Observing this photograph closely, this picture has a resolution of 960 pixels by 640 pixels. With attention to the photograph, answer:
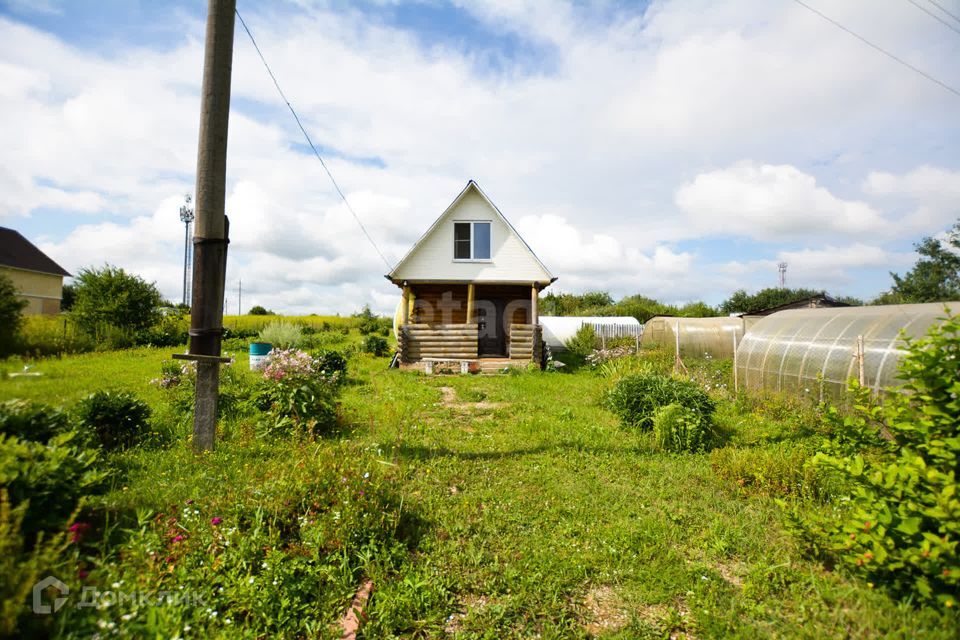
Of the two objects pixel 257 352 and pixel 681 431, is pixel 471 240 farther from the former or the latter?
pixel 681 431

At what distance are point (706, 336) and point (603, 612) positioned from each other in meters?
20.0

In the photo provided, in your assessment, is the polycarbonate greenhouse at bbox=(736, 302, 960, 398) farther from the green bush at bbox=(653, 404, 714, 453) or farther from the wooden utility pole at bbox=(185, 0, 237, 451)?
the wooden utility pole at bbox=(185, 0, 237, 451)

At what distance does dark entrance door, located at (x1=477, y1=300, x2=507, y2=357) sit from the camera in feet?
62.0

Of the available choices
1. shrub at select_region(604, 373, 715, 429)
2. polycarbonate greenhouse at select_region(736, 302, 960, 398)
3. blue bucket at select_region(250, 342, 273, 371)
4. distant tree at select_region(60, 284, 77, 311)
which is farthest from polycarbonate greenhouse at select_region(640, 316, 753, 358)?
distant tree at select_region(60, 284, 77, 311)

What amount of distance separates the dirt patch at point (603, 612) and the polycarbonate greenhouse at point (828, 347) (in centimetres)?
625

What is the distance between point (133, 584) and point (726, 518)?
482 centimetres

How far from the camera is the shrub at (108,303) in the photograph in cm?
420

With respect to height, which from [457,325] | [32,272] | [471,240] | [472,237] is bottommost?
[457,325]

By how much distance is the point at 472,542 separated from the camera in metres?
3.69

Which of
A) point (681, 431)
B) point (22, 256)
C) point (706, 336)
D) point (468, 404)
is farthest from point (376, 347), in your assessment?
point (22, 256)

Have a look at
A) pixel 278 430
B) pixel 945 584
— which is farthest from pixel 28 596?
pixel 945 584

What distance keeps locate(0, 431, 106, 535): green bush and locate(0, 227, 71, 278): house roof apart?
1.06 metres

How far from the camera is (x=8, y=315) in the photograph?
8.63ft

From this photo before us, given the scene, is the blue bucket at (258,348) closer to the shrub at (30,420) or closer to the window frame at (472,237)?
the window frame at (472,237)
